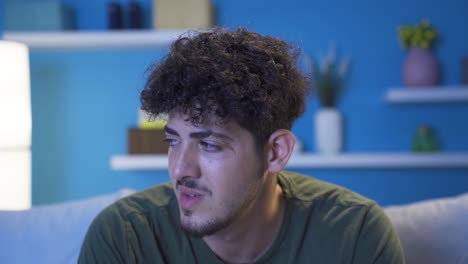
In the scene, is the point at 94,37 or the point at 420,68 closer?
the point at 420,68

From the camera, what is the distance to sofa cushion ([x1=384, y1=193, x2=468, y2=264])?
1.40 m

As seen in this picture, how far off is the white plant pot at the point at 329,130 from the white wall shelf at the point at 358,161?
66mm

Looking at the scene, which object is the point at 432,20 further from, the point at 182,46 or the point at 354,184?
the point at 182,46

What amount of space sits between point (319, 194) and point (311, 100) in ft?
5.59

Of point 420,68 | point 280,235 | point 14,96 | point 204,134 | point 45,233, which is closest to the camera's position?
point 204,134

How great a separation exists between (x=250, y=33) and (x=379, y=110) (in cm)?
189

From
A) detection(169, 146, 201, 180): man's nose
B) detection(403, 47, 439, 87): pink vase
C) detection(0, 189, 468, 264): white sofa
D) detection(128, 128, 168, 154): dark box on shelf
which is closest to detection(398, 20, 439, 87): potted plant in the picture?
detection(403, 47, 439, 87): pink vase

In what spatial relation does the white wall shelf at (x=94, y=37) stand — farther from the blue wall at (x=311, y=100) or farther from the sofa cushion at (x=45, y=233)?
the sofa cushion at (x=45, y=233)

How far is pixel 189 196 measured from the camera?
118 cm

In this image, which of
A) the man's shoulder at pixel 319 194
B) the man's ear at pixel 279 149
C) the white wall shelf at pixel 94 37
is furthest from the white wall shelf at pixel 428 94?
the man's ear at pixel 279 149

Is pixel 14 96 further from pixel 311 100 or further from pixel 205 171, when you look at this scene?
pixel 311 100

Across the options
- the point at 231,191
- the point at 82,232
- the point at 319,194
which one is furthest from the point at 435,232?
the point at 82,232

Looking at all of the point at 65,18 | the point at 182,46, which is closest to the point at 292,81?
the point at 182,46

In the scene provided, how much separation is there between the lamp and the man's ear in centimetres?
111
